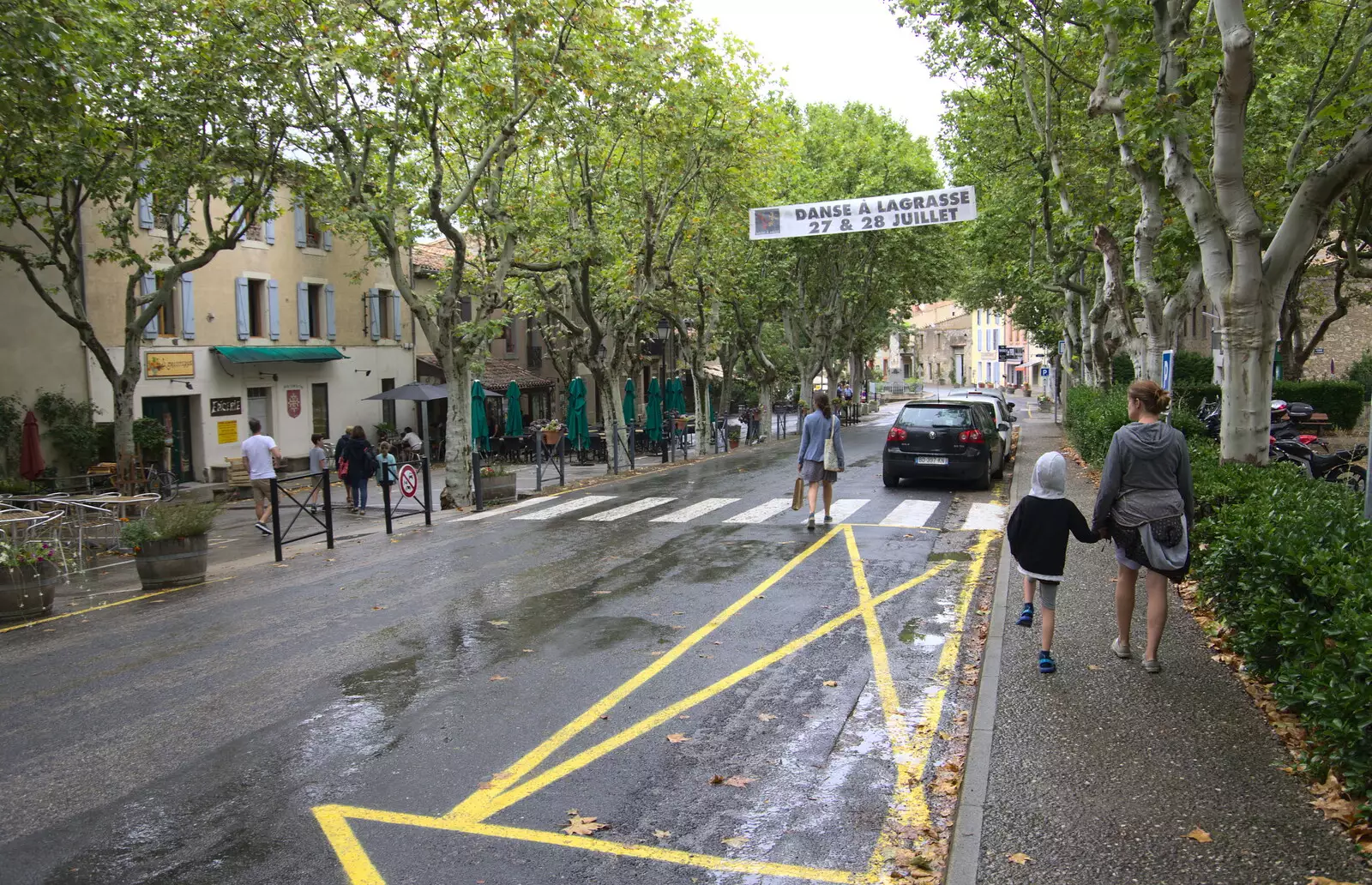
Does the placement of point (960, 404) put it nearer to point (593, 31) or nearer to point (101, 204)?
point (593, 31)

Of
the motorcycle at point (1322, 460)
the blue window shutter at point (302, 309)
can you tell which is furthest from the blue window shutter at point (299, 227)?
the motorcycle at point (1322, 460)

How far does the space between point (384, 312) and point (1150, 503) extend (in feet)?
96.1

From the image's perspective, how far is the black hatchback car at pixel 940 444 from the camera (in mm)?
16922

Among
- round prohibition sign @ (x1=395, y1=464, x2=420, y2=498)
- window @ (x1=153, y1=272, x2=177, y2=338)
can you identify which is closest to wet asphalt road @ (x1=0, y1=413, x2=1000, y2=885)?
round prohibition sign @ (x1=395, y1=464, x2=420, y2=498)

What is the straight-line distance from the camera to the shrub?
3873 millimetres

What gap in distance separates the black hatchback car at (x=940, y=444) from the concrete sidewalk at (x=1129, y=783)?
992cm

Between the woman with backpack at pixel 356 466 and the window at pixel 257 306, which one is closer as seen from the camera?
the woman with backpack at pixel 356 466

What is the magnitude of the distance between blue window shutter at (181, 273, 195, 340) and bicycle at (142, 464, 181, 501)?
372 cm

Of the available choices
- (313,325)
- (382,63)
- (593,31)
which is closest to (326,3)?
(382,63)

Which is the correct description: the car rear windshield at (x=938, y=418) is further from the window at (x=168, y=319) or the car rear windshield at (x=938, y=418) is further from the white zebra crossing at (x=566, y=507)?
the window at (x=168, y=319)

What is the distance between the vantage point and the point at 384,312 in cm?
3209

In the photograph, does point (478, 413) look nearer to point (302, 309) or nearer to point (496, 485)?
point (302, 309)

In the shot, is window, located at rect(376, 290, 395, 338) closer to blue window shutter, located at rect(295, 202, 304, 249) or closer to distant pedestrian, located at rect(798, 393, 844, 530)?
blue window shutter, located at rect(295, 202, 304, 249)

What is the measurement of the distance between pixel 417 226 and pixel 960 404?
1449 centimetres
